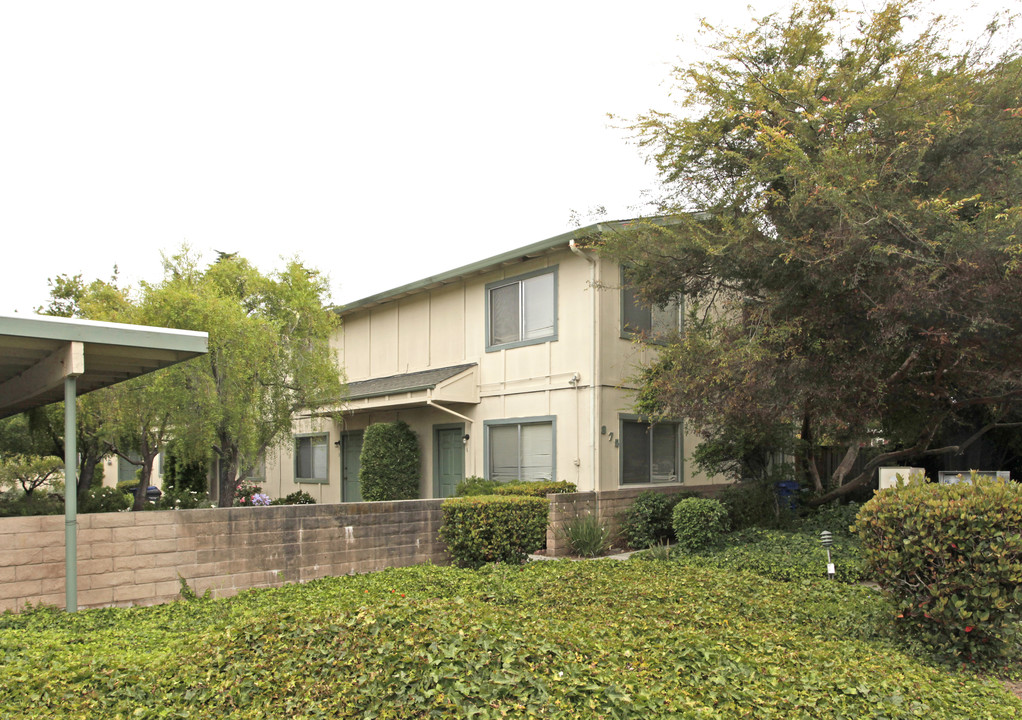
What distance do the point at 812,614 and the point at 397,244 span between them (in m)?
20.9

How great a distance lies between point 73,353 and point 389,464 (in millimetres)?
8943

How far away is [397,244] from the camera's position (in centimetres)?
2562

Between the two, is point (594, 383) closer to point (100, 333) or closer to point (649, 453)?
point (649, 453)

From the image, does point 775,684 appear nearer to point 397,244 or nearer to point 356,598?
point 356,598

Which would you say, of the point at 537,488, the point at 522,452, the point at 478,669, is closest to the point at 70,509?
the point at 478,669

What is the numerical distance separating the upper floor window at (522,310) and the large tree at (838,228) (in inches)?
80.3

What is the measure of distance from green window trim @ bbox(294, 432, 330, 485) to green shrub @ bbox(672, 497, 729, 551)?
34.8 ft

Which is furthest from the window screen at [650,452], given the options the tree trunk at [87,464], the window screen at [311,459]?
the tree trunk at [87,464]

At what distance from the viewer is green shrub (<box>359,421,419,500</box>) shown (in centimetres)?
1548

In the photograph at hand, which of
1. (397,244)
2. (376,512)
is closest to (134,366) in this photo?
(376,512)

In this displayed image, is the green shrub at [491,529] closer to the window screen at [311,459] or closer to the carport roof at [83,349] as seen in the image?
the carport roof at [83,349]

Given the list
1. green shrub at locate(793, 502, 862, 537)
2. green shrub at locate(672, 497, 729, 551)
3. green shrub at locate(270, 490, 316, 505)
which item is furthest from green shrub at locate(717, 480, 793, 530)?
green shrub at locate(270, 490, 316, 505)

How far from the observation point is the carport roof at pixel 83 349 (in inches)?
271

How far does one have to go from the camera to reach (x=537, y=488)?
12.4 metres
